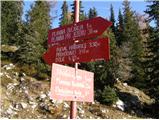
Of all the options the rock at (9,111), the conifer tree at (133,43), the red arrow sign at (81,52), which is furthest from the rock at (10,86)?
the red arrow sign at (81,52)

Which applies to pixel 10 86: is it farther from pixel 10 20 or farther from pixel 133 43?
pixel 10 20

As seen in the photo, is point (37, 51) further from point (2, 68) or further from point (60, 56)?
point (60, 56)

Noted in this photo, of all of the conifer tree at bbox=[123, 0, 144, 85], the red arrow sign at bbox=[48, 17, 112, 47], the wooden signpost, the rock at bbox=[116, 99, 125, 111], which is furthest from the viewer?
the conifer tree at bbox=[123, 0, 144, 85]

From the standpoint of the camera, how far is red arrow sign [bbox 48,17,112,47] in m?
8.19

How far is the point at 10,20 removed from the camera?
203 ft

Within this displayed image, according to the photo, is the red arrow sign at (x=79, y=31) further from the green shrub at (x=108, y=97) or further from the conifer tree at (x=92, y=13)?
the conifer tree at (x=92, y=13)

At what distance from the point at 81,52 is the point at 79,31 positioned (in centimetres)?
54

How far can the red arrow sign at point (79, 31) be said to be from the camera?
8188 mm

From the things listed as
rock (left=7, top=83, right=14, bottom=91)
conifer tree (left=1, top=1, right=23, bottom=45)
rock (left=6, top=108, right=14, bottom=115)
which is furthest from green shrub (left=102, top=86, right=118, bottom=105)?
conifer tree (left=1, top=1, right=23, bottom=45)

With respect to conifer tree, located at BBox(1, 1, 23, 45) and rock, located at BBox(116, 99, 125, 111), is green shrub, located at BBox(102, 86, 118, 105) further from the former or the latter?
conifer tree, located at BBox(1, 1, 23, 45)

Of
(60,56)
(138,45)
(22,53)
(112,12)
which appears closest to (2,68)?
(22,53)

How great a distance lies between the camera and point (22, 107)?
2934 cm

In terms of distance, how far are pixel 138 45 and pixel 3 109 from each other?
30.1m

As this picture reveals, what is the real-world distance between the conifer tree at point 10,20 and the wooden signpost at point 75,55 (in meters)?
43.0
